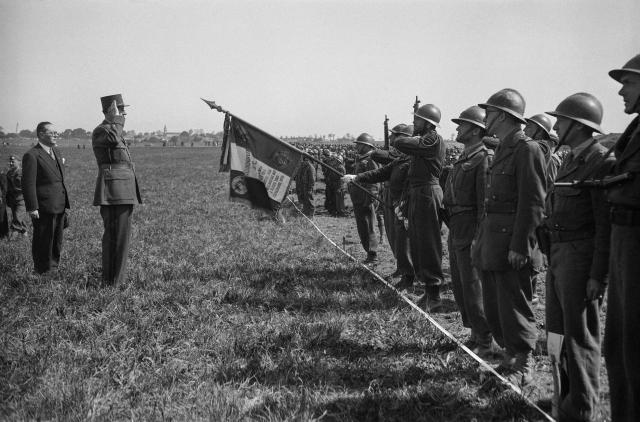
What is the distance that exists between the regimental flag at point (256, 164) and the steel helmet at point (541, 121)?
10.4ft

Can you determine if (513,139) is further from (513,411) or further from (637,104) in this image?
(513,411)

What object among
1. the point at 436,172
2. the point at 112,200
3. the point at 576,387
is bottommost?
the point at 576,387

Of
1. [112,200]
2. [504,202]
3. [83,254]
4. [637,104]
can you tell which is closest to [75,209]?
[83,254]

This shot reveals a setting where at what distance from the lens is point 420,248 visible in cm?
654

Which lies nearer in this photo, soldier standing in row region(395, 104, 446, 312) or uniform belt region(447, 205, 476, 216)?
uniform belt region(447, 205, 476, 216)

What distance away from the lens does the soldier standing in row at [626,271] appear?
2.73 meters

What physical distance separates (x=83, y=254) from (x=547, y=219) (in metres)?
7.96

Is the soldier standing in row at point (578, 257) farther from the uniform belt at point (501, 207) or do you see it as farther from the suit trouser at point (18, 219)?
the suit trouser at point (18, 219)

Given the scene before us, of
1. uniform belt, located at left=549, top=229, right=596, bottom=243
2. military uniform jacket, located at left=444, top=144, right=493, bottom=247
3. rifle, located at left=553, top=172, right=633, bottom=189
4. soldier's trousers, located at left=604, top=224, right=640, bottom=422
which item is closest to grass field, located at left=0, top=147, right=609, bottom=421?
soldier's trousers, located at left=604, top=224, right=640, bottom=422

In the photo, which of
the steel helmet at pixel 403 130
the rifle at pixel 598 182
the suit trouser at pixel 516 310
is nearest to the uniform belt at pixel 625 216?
the rifle at pixel 598 182

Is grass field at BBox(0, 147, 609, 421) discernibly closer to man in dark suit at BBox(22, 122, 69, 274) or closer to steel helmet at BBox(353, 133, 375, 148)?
man in dark suit at BBox(22, 122, 69, 274)

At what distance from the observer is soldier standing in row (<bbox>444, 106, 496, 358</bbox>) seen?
5008 millimetres

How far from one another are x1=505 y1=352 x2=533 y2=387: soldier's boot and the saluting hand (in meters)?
0.81

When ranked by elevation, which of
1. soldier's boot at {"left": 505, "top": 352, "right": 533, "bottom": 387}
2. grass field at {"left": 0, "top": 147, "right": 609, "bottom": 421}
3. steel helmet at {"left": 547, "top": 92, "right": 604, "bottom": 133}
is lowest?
grass field at {"left": 0, "top": 147, "right": 609, "bottom": 421}
